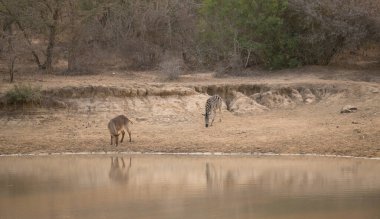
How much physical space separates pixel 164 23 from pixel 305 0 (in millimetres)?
6091

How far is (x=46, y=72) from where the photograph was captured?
25844 millimetres

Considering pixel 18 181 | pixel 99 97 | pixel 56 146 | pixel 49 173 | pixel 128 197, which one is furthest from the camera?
pixel 99 97

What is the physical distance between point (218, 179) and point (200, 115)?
6864 millimetres

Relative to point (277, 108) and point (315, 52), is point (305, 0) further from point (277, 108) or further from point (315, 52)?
point (277, 108)

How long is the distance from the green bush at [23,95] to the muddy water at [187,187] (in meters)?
2.78

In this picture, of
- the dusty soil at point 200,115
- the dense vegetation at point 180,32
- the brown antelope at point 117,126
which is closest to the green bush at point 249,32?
the dense vegetation at point 180,32

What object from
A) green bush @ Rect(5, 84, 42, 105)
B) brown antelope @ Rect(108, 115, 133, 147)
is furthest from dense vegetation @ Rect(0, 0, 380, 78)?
brown antelope @ Rect(108, 115, 133, 147)

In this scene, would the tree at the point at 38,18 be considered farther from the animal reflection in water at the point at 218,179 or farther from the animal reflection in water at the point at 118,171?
the animal reflection in water at the point at 218,179

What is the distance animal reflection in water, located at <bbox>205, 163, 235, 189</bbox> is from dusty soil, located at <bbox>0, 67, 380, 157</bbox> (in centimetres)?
282

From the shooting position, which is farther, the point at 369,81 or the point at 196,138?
the point at 369,81

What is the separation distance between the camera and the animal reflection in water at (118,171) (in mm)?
15602

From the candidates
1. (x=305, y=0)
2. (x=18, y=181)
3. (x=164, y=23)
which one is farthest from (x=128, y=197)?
(x=164, y=23)

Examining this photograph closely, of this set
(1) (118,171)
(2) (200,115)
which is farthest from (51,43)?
(1) (118,171)

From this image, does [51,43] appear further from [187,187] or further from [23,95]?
[187,187]
